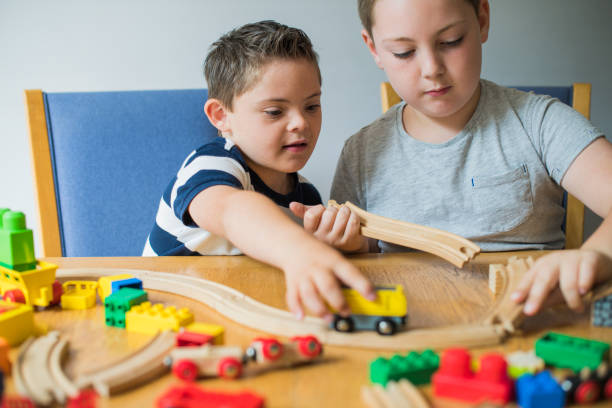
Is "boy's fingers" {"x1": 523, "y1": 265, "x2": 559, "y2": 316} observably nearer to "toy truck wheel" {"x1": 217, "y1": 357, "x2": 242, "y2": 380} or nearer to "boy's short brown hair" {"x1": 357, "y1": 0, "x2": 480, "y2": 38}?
"toy truck wheel" {"x1": 217, "y1": 357, "x2": 242, "y2": 380}

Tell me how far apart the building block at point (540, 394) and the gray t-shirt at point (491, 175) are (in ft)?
2.29

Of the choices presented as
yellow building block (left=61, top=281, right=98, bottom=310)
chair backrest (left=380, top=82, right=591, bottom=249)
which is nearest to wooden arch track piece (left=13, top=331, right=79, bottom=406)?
yellow building block (left=61, top=281, right=98, bottom=310)

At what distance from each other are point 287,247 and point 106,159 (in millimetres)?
947

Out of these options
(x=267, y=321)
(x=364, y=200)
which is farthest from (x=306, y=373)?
(x=364, y=200)

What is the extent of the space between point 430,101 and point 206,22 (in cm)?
119

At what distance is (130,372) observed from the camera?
0.42m

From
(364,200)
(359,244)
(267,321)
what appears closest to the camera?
(267,321)

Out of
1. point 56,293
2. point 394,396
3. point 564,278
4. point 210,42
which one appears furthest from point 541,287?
point 210,42

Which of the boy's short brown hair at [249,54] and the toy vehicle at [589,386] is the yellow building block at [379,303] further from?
the boy's short brown hair at [249,54]

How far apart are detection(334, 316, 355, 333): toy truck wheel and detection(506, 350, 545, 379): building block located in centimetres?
16

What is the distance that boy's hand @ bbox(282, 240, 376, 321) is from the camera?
0.47 m

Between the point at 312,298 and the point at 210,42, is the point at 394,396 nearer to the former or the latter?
the point at 312,298

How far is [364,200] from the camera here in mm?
1198

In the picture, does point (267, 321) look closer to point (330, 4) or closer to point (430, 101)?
point (430, 101)
